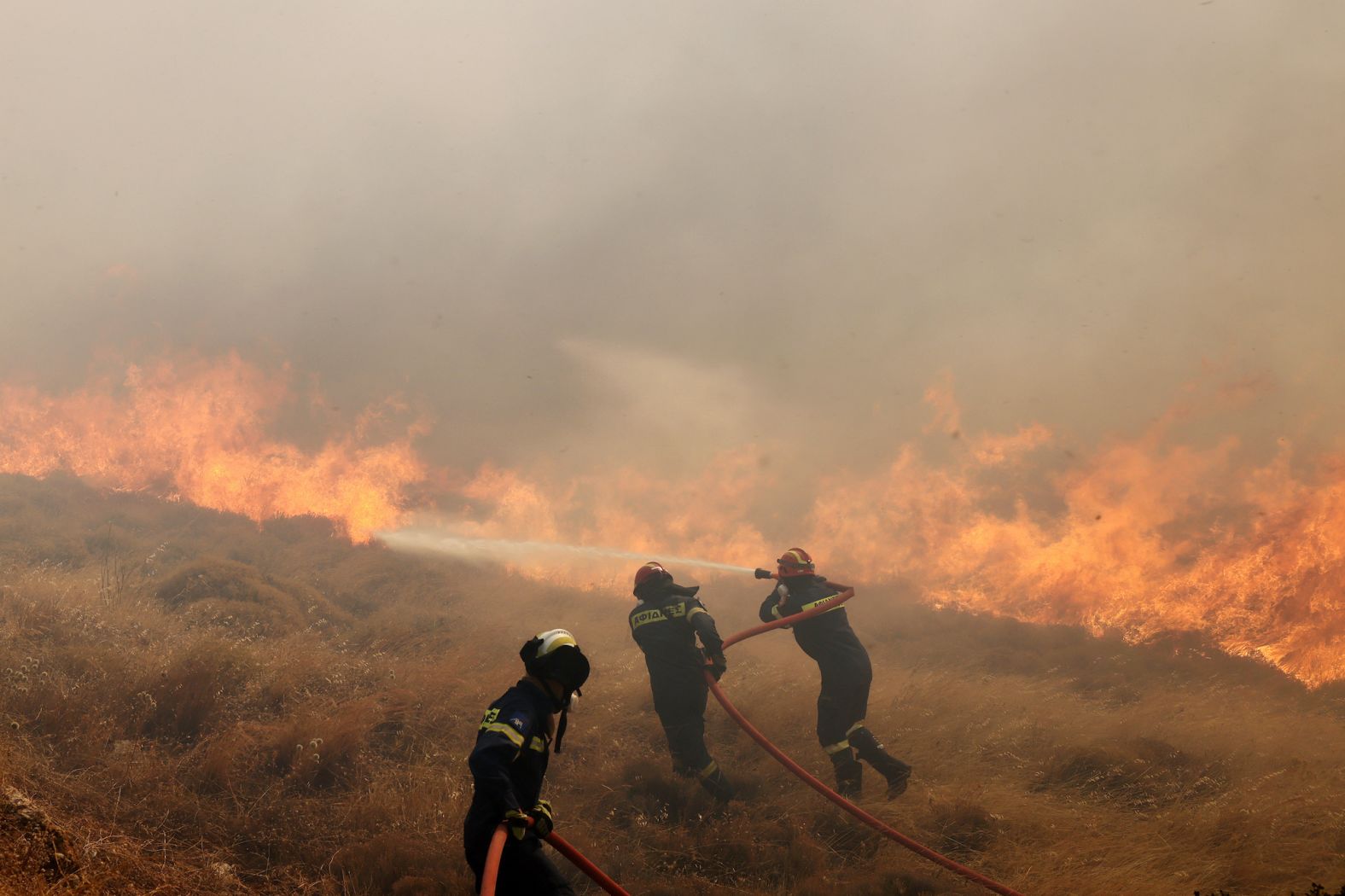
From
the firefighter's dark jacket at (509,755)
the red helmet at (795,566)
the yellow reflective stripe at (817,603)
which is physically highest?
the red helmet at (795,566)

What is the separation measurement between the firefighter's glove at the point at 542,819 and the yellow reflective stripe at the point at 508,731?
0.30 meters

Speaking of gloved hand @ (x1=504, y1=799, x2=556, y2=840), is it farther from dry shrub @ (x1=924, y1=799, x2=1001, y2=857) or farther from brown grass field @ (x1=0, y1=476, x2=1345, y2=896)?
dry shrub @ (x1=924, y1=799, x2=1001, y2=857)

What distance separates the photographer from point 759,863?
216 inches

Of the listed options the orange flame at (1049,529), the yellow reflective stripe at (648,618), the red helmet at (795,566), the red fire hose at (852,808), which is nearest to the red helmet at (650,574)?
the yellow reflective stripe at (648,618)

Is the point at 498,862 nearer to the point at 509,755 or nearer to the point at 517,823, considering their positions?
the point at 517,823

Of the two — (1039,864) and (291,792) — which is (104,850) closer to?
(291,792)

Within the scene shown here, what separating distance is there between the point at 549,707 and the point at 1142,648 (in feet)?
33.2

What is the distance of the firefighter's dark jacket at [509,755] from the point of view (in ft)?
11.1

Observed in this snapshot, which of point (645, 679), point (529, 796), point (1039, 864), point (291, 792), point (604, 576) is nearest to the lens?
point (529, 796)

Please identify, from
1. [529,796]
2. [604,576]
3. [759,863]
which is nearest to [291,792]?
[529,796]

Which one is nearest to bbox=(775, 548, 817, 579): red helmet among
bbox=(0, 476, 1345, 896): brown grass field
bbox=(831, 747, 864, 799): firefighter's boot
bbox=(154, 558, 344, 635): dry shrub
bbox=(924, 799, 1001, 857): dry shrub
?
bbox=(0, 476, 1345, 896): brown grass field

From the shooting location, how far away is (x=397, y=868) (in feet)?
16.2

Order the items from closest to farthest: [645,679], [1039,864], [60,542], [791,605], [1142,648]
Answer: [1039,864] → [791,605] → [645,679] → [1142,648] → [60,542]

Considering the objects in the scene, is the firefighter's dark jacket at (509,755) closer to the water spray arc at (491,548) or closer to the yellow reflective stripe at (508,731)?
the yellow reflective stripe at (508,731)
